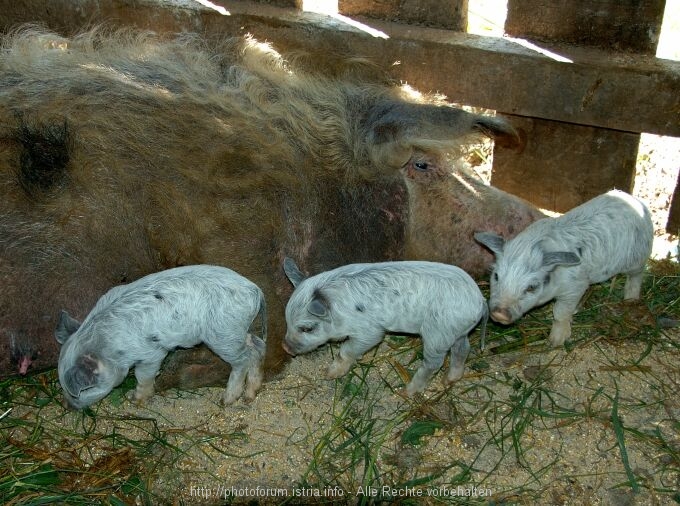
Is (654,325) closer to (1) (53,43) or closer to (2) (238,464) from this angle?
(2) (238,464)

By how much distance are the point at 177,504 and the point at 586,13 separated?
3093 millimetres

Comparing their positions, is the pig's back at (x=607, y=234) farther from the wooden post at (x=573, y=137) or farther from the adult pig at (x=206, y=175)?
the wooden post at (x=573, y=137)

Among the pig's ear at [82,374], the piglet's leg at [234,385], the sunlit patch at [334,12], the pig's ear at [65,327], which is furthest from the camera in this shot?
the sunlit patch at [334,12]

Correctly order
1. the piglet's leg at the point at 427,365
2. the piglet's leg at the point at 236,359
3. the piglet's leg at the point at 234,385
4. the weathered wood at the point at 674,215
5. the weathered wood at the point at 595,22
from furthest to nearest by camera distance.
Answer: the weathered wood at the point at 674,215 → the weathered wood at the point at 595,22 → the piglet's leg at the point at 234,385 → the piglet's leg at the point at 427,365 → the piglet's leg at the point at 236,359

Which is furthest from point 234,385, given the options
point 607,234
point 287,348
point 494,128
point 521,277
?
point 607,234

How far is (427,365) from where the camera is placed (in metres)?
3.48

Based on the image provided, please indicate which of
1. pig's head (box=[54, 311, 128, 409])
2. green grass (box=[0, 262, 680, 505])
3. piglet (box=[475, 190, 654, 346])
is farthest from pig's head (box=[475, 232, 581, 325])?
pig's head (box=[54, 311, 128, 409])

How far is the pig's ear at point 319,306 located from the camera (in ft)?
10.3

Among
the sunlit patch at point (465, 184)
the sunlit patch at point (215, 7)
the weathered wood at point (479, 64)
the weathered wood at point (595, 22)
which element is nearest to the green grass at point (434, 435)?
the sunlit patch at point (465, 184)

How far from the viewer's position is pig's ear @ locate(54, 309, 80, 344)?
310 cm

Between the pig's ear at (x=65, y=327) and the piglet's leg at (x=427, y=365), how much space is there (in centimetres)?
138

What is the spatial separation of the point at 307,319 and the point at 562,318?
126 centimetres

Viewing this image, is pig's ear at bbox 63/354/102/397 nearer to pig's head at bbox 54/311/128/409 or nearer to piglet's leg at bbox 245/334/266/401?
pig's head at bbox 54/311/128/409

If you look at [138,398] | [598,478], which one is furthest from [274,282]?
[598,478]
